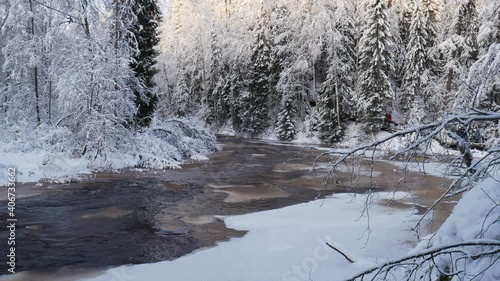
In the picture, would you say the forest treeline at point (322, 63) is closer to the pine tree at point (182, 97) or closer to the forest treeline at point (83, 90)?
the pine tree at point (182, 97)

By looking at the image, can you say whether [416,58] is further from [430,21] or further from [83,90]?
[83,90]

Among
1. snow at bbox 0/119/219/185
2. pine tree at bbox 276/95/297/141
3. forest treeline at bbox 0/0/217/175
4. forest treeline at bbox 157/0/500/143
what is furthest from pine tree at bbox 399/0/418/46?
snow at bbox 0/119/219/185

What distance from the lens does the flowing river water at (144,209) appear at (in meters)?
7.42

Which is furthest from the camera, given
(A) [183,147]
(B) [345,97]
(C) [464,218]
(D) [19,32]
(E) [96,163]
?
(B) [345,97]

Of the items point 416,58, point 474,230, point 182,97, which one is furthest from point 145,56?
point 182,97

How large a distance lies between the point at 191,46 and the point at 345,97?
80.4 ft

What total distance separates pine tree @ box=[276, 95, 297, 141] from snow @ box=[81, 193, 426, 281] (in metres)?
25.3

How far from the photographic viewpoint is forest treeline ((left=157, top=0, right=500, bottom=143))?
30.2m

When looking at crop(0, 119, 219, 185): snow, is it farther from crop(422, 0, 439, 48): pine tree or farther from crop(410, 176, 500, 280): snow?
crop(422, 0, 439, 48): pine tree

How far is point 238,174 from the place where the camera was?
17.7 m

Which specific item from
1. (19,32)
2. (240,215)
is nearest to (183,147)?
(19,32)

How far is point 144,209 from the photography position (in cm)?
1104

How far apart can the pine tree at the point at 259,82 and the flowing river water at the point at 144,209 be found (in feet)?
69.1

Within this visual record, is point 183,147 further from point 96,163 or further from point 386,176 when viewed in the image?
point 386,176
